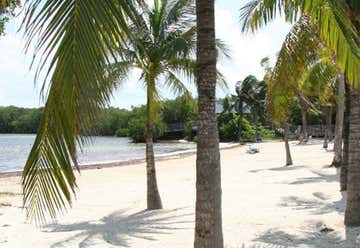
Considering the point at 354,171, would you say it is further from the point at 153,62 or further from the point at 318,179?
the point at 318,179

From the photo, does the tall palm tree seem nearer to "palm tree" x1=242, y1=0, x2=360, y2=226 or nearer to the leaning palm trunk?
"palm tree" x1=242, y1=0, x2=360, y2=226

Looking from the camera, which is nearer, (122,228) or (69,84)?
(69,84)

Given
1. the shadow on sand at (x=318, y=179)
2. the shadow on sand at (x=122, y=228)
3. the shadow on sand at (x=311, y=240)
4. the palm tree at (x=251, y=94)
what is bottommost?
the shadow on sand at (x=122, y=228)

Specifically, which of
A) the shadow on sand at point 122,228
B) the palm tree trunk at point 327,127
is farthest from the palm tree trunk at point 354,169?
the palm tree trunk at point 327,127

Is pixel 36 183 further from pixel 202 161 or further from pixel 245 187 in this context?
pixel 245 187

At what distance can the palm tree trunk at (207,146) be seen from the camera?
4.74 m

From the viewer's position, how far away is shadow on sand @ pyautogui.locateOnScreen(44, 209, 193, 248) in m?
7.29

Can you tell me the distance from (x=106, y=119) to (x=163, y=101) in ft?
28.8

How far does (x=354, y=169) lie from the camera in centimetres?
702

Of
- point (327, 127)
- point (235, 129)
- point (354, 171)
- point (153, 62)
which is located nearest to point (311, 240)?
point (354, 171)

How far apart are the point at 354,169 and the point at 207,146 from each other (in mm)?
3459

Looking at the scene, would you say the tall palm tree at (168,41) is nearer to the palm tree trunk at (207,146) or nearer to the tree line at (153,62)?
the tree line at (153,62)

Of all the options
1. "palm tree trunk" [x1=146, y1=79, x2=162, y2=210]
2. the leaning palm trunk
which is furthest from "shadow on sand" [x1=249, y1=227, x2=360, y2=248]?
"palm tree trunk" [x1=146, y1=79, x2=162, y2=210]

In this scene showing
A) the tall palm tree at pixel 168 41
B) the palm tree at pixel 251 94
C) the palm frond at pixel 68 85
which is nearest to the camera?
the palm frond at pixel 68 85
